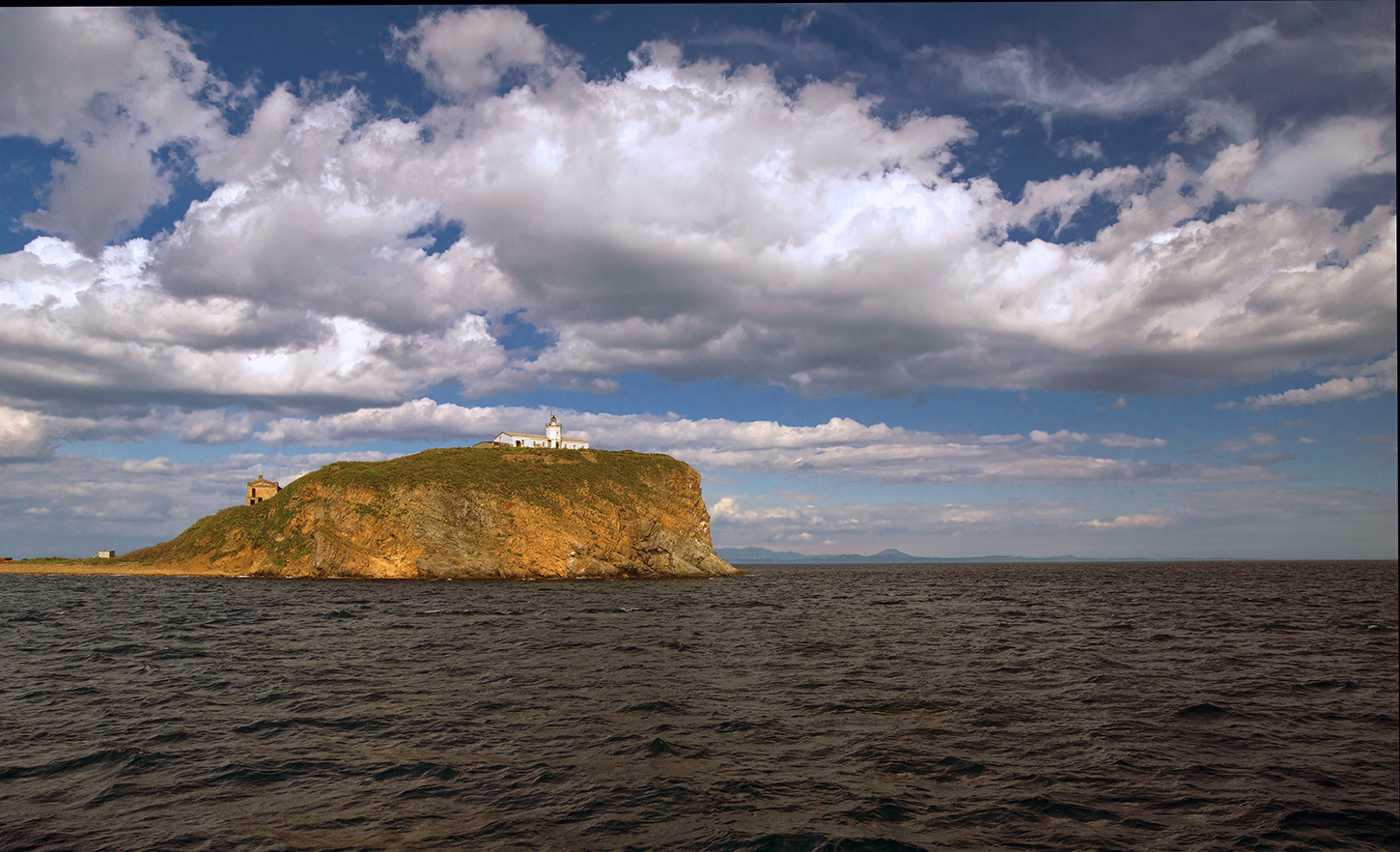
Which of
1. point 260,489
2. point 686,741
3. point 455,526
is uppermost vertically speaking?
point 260,489

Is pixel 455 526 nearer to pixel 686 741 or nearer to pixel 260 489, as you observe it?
pixel 260 489

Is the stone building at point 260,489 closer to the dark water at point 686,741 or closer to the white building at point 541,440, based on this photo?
the white building at point 541,440

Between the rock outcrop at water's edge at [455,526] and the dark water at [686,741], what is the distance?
Result: 5602cm

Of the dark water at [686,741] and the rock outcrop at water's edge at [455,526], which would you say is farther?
the rock outcrop at water's edge at [455,526]

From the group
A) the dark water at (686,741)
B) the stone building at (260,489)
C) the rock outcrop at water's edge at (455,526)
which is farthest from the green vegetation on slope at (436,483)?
the dark water at (686,741)

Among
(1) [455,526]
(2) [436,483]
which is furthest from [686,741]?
(2) [436,483]

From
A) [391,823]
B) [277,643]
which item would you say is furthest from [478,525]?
[391,823]

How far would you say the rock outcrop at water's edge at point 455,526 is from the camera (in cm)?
8969

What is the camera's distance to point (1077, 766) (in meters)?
14.4

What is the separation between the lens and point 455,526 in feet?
301

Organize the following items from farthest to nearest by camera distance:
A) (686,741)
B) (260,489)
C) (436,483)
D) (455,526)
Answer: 1. (260,489)
2. (436,483)
3. (455,526)
4. (686,741)

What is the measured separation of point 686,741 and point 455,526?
3278 inches

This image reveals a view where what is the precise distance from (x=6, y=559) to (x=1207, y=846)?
165m

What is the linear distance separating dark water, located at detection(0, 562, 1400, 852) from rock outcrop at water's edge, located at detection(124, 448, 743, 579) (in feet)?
184
